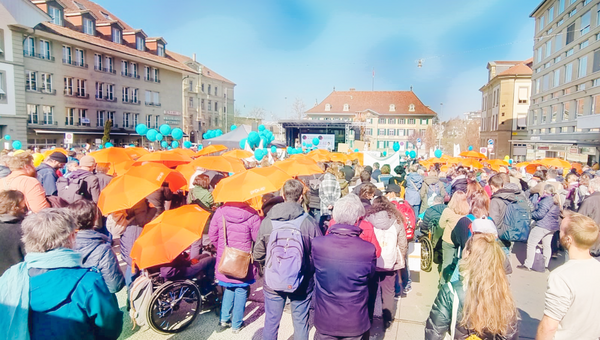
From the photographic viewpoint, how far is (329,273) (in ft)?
10.0

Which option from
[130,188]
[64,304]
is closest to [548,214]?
[130,188]

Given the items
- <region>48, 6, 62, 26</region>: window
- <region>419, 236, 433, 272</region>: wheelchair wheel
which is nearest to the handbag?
<region>419, 236, 433, 272</region>: wheelchair wheel

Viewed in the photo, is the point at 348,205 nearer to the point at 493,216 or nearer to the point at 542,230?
the point at 493,216

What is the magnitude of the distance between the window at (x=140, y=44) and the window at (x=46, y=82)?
985 cm

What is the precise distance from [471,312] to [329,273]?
1091 millimetres

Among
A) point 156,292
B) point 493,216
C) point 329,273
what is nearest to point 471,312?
point 329,273

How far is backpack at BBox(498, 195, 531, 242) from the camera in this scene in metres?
5.77

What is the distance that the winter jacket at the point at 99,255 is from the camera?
3.39m

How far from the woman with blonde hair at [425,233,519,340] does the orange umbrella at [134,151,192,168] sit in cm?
668

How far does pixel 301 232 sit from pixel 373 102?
7761 centimetres

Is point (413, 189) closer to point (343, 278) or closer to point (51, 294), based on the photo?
point (343, 278)

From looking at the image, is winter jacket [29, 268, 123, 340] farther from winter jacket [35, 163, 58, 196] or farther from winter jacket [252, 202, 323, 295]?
winter jacket [35, 163, 58, 196]

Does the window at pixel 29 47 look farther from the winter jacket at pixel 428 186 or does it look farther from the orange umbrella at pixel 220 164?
the winter jacket at pixel 428 186

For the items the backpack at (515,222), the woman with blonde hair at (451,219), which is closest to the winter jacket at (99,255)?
the woman with blonde hair at (451,219)
